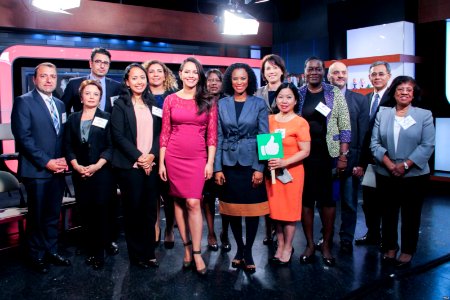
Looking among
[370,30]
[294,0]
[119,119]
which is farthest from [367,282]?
[294,0]

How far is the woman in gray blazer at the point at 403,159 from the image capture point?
10.5ft

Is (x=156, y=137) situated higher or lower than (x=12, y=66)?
lower

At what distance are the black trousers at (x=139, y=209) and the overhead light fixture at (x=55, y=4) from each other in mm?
3791

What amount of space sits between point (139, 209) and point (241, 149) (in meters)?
0.92

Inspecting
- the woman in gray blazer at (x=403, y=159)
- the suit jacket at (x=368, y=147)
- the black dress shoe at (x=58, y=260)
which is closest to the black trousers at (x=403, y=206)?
the woman in gray blazer at (x=403, y=159)

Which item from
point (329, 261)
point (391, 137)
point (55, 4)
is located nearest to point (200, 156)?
point (329, 261)

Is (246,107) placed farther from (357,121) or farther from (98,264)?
(98,264)

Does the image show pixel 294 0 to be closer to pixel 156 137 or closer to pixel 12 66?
pixel 12 66

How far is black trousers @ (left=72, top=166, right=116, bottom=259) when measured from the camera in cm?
332

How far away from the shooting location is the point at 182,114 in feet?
10.2

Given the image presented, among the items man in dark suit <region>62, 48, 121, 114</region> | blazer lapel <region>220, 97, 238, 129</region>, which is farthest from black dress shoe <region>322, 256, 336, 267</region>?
man in dark suit <region>62, 48, 121, 114</region>

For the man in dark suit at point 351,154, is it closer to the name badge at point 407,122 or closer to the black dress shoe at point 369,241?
the black dress shoe at point 369,241

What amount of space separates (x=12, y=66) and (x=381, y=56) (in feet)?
18.4

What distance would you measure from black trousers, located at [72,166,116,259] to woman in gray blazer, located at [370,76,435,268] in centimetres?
213
